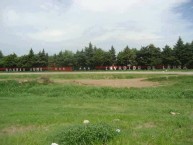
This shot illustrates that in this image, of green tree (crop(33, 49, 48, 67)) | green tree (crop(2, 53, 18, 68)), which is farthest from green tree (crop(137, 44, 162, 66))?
green tree (crop(2, 53, 18, 68))

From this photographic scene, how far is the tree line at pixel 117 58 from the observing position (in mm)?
69375

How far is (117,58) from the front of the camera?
77.5 m

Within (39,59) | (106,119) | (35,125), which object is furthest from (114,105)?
(39,59)

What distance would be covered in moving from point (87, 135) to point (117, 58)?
230 ft

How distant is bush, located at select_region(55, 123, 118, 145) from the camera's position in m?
7.61

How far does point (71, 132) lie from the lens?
798 centimetres

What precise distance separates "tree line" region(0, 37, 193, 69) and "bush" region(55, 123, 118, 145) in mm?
61693

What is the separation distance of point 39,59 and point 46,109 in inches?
2516

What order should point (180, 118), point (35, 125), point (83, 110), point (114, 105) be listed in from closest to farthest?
point (35, 125)
point (180, 118)
point (83, 110)
point (114, 105)

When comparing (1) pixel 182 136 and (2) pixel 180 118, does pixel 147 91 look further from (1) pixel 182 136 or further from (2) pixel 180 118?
(1) pixel 182 136

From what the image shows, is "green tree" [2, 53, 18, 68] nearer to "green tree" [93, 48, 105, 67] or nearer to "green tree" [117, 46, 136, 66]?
"green tree" [93, 48, 105, 67]

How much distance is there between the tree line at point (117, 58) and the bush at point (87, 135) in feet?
202

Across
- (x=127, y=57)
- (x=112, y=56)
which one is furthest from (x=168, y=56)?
(x=112, y=56)

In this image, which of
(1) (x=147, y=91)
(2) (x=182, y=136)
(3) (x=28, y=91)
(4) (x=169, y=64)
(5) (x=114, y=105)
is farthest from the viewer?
(4) (x=169, y=64)
